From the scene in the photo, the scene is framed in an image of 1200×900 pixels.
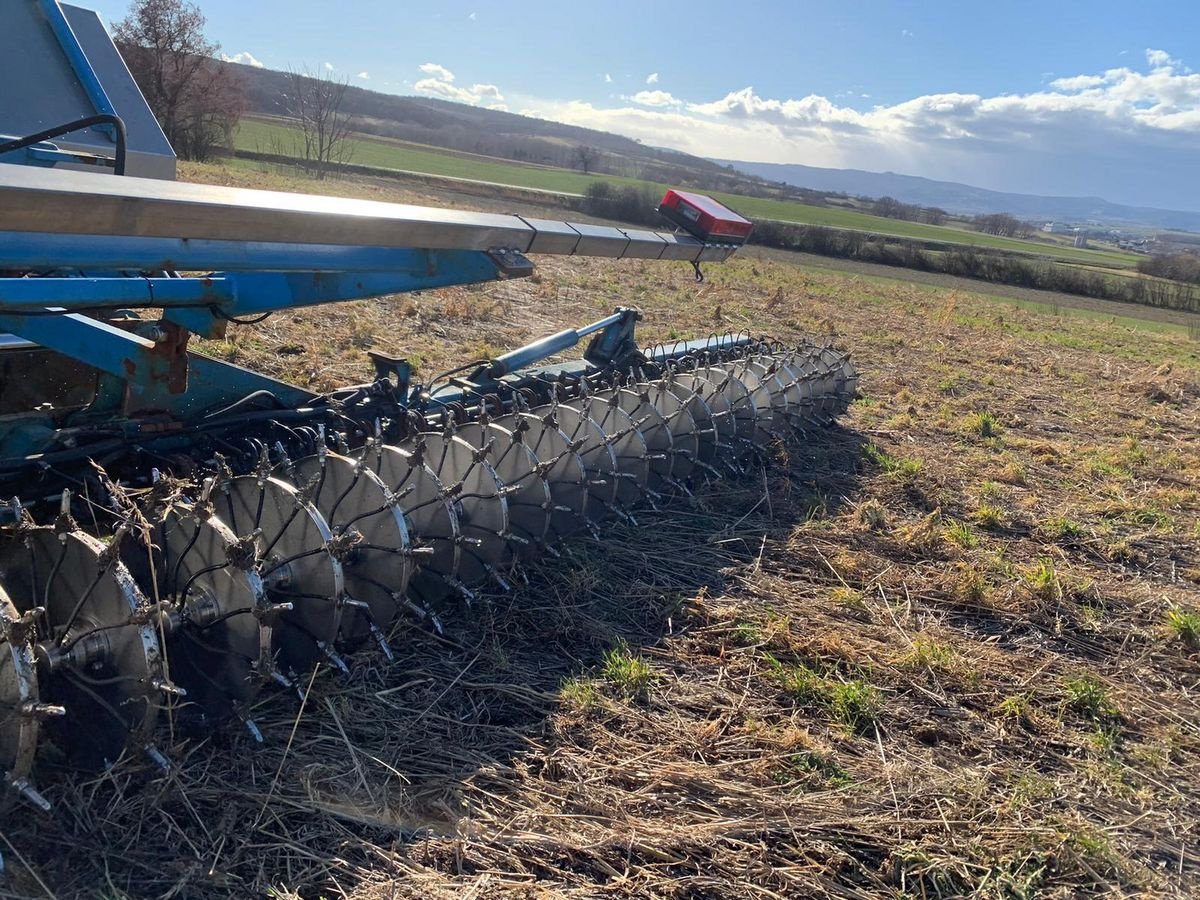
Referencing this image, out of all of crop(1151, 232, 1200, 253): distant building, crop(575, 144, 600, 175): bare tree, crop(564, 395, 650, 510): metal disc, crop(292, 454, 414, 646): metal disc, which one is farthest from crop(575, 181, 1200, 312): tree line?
crop(1151, 232, 1200, 253): distant building

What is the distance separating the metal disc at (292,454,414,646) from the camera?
3.05 metres

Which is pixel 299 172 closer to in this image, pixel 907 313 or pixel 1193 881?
pixel 907 313

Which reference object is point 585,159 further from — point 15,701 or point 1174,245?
point 15,701

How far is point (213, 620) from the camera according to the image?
8.77 feet

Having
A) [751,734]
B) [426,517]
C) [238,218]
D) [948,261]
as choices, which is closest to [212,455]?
[426,517]

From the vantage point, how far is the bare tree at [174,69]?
24.3 metres

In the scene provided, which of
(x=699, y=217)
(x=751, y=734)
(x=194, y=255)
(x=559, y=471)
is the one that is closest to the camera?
(x=194, y=255)

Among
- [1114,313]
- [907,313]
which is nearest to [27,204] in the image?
[907,313]

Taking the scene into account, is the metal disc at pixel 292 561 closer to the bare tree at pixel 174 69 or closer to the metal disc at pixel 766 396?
the metal disc at pixel 766 396

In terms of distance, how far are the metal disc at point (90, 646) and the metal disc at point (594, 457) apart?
2.26 meters

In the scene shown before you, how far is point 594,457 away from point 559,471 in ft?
1.05

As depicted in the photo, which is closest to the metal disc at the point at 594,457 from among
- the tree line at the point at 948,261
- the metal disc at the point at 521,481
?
the metal disc at the point at 521,481

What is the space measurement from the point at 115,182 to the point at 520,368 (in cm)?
310

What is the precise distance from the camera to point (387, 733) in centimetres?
284
